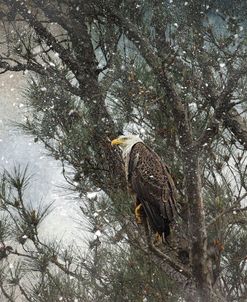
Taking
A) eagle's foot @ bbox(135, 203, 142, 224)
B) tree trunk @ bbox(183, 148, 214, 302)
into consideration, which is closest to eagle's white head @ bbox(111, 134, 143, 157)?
eagle's foot @ bbox(135, 203, 142, 224)

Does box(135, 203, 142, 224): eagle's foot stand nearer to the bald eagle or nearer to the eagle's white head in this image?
the bald eagle

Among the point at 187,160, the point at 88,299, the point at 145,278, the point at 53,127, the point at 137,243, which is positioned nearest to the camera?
the point at 187,160

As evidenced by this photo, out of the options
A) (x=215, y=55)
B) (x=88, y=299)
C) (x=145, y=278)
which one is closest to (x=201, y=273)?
(x=145, y=278)

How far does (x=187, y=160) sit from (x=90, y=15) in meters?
0.72

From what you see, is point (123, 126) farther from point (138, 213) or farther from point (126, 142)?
point (138, 213)

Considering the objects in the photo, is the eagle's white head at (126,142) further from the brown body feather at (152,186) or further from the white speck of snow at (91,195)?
the white speck of snow at (91,195)

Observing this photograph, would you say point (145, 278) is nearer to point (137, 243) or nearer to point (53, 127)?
point (137, 243)

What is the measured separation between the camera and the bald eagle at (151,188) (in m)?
1.08

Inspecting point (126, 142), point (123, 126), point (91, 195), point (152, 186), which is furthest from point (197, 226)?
point (123, 126)

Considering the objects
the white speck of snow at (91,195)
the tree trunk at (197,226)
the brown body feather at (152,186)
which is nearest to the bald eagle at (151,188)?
the brown body feather at (152,186)

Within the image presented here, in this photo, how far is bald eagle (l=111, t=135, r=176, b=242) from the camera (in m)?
1.08

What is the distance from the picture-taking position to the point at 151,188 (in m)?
1.12

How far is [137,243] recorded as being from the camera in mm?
1058

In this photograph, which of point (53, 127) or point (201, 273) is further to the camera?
point (53, 127)
